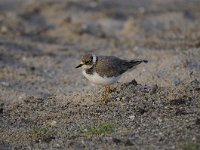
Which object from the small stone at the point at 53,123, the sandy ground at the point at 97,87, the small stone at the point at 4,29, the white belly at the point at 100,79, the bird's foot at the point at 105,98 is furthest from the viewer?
the small stone at the point at 4,29

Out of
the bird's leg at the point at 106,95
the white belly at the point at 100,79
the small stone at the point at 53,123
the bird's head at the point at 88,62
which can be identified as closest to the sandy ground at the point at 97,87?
the small stone at the point at 53,123

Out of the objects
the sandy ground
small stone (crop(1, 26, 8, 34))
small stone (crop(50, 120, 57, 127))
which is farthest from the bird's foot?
small stone (crop(1, 26, 8, 34))

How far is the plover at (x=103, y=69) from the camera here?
423 inches

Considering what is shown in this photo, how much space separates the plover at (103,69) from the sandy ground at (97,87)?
40cm

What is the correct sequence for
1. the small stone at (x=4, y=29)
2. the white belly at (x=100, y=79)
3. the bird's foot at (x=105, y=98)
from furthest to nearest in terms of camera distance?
1. the small stone at (x=4, y=29)
2. the bird's foot at (x=105, y=98)
3. the white belly at (x=100, y=79)

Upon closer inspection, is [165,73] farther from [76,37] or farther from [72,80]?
[76,37]

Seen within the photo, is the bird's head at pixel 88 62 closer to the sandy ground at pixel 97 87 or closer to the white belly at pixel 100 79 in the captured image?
the white belly at pixel 100 79

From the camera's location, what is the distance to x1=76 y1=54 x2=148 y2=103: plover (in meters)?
10.7

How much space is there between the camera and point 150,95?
1094 cm

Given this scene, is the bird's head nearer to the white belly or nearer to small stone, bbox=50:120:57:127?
the white belly

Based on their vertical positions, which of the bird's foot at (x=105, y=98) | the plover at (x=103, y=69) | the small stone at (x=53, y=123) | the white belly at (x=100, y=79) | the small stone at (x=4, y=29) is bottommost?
the small stone at (x=53, y=123)

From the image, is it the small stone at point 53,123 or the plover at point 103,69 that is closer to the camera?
the small stone at point 53,123

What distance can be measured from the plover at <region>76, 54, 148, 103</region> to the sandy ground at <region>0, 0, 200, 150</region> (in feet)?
1.31

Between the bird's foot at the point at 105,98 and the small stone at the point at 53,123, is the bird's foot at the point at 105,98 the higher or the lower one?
the higher one
